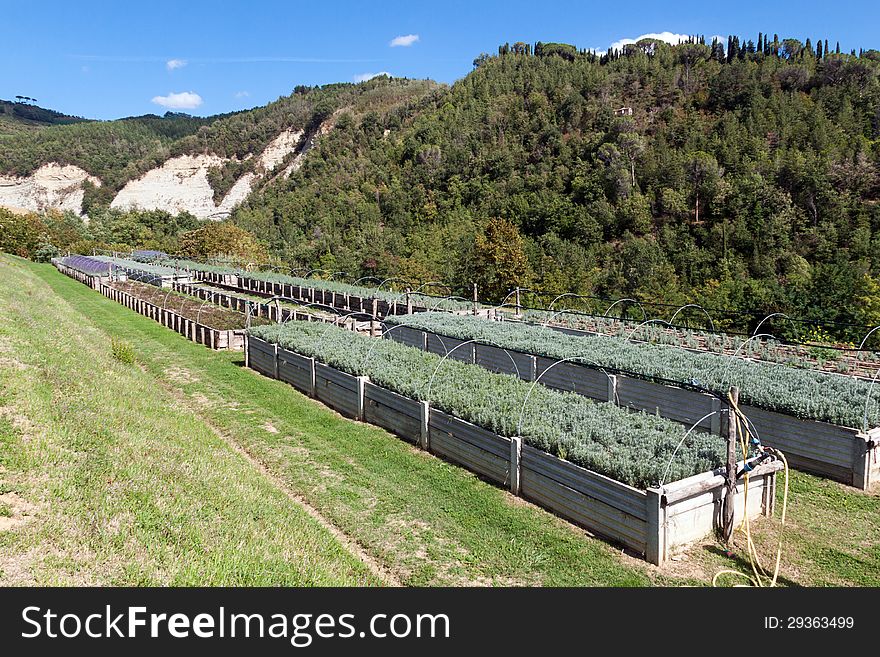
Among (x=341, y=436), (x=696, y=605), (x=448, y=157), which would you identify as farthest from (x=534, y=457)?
(x=448, y=157)

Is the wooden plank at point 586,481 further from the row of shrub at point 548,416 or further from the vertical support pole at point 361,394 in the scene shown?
the vertical support pole at point 361,394

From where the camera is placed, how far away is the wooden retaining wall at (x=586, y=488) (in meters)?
7.38

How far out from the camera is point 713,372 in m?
12.9

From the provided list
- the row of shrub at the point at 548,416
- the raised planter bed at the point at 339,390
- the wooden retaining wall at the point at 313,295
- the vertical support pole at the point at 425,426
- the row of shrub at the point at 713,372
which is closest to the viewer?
the row of shrub at the point at 548,416

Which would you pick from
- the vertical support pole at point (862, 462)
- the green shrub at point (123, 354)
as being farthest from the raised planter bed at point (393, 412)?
the green shrub at point (123, 354)

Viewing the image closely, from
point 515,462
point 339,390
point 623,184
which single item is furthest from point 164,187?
point 515,462

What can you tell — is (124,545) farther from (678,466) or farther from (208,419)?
(208,419)

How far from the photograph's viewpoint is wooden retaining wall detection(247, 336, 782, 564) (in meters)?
7.38

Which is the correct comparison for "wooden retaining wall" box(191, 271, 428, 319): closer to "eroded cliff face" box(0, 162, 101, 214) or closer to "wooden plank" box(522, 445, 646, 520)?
"wooden plank" box(522, 445, 646, 520)

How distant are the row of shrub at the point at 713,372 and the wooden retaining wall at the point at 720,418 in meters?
0.21

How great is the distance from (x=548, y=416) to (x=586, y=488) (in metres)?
1.85

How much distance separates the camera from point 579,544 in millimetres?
7832

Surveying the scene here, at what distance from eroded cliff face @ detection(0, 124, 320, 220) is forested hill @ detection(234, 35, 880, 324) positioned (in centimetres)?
2339

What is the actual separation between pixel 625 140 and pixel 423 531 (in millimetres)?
61823
